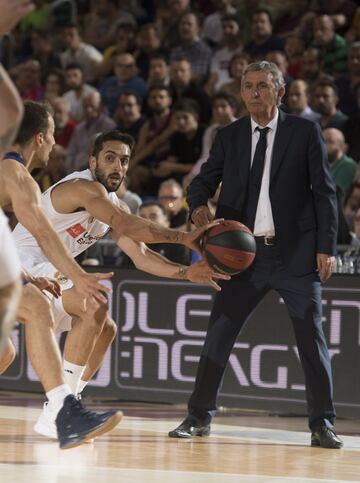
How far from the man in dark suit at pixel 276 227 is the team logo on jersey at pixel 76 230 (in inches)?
28.7

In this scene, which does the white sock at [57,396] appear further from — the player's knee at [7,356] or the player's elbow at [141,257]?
the player's elbow at [141,257]

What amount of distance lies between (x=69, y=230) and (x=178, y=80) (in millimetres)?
6059

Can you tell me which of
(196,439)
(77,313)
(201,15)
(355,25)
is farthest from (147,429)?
(201,15)

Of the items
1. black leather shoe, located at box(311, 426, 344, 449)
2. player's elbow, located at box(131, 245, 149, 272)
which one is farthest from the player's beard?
black leather shoe, located at box(311, 426, 344, 449)

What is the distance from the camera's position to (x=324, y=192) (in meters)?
6.95

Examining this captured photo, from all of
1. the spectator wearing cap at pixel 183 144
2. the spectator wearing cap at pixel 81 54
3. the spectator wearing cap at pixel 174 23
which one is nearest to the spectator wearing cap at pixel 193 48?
the spectator wearing cap at pixel 174 23

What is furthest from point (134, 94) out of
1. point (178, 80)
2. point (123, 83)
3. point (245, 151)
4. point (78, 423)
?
point (78, 423)

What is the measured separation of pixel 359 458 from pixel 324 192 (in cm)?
162

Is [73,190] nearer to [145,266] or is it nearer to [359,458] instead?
[145,266]

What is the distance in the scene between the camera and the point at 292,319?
278 inches

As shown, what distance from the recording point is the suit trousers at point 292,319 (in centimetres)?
696


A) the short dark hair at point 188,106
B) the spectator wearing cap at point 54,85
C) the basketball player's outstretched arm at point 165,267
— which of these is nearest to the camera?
the basketball player's outstretched arm at point 165,267

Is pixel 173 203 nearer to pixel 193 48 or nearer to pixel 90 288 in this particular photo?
pixel 193 48

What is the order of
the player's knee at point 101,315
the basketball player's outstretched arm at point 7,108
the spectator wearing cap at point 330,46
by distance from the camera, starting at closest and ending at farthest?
1. the basketball player's outstretched arm at point 7,108
2. the player's knee at point 101,315
3. the spectator wearing cap at point 330,46
